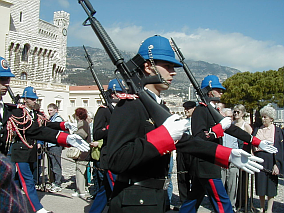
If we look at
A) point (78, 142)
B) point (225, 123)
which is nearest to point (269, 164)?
point (225, 123)

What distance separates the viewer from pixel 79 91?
52.9 metres

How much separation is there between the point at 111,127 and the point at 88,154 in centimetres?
550

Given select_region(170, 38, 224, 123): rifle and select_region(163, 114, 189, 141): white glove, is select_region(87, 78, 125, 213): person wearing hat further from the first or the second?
select_region(163, 114, 189, 141): white glove

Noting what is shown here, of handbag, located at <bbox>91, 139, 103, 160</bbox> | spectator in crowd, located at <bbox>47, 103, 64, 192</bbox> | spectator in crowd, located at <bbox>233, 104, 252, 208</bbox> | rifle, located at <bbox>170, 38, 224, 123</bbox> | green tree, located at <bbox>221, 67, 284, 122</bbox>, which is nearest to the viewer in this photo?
rifle, located at <bbox>170, 38, 224, 123</bbox>

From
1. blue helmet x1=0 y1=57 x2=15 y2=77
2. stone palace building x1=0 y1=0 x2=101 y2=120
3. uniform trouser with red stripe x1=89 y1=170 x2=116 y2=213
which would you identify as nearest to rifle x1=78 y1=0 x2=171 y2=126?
blue helmet x1=0 y1=57 x2=15 y2=77

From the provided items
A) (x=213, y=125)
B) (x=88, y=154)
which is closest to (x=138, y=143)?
(x=213, y=125)

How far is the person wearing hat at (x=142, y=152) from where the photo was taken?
2.21 m

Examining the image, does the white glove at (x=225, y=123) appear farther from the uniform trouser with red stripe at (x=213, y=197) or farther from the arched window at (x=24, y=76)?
the arched window at (x=24, y=76)

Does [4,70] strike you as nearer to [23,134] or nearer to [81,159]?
[23,134]

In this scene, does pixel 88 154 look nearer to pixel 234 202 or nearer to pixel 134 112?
pixel 234 202

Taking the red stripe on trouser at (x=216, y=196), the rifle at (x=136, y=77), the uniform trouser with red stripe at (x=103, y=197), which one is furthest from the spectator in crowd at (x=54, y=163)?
the rifle at (x=136, y=77)

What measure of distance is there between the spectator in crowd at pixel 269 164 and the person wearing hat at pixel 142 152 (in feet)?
13.0

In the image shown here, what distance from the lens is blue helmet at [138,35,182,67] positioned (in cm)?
271

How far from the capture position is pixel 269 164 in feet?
19.8
